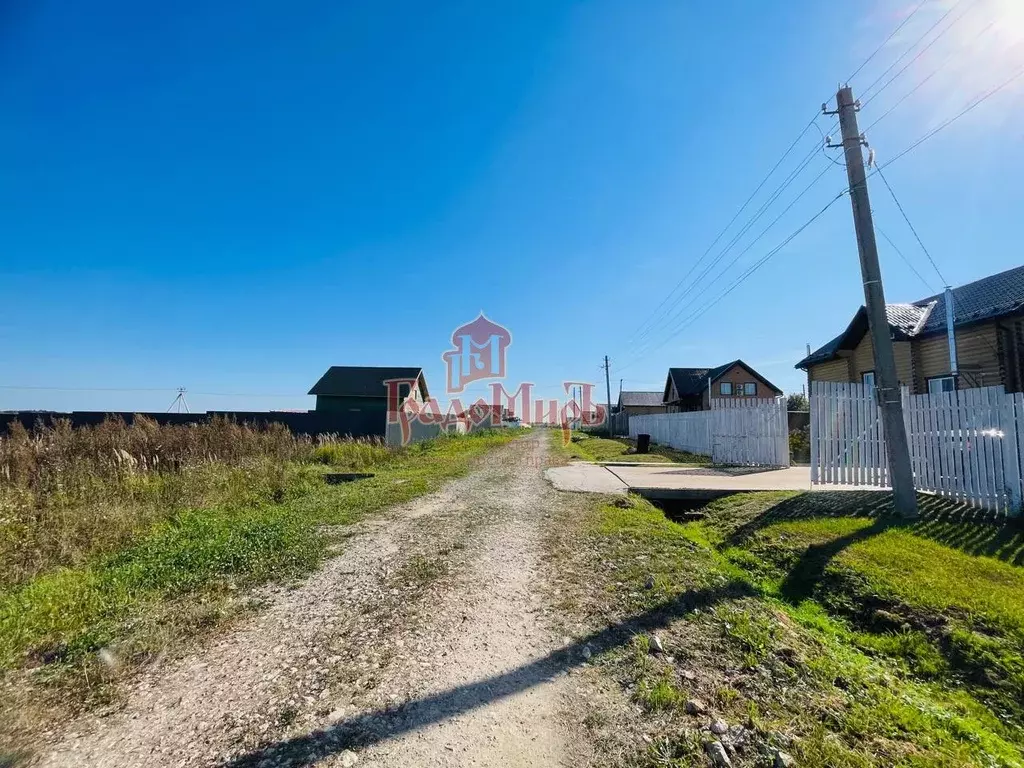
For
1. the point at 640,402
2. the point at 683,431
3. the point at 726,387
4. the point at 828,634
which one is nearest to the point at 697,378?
the point at 726,387

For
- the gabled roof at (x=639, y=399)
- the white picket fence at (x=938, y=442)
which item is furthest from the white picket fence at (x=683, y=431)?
the gabled roof at (x=639, y=399)

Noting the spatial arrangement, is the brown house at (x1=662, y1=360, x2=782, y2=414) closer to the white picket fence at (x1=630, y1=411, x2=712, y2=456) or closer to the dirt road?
the white picket fence at (x1=630, y1=411, x2=712, y2=456)

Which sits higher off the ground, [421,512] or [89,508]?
[89,508]

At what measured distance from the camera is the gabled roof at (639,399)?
50906 mm

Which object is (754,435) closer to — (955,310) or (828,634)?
(955,310)

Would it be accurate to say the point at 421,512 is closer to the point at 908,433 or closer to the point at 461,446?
the point at 908,433

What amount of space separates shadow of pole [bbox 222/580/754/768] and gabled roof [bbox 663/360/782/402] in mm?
32824

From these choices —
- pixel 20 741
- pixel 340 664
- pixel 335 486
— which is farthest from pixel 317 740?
pixel 335 486

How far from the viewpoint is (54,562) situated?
14.4ft

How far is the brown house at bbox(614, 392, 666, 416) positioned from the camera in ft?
164

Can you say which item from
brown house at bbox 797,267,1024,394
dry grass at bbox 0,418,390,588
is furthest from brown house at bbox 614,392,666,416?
dry grass at bbox 0,418,390,588

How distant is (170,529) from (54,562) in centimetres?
119

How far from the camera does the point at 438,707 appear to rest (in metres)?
2.38

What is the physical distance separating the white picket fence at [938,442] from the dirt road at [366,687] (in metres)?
6.22
